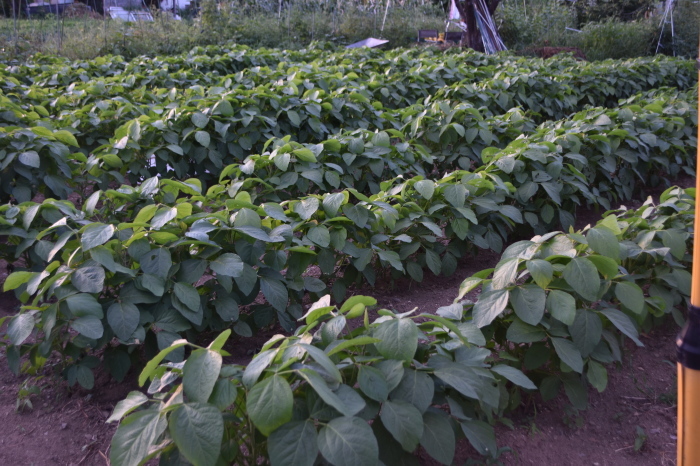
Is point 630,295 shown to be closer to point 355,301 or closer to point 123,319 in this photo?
point 355,301

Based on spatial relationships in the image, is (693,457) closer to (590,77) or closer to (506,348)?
(506,348)

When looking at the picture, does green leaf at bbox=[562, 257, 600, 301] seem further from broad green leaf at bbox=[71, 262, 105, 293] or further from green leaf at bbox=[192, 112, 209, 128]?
green leaf at bbox=[192, 112, 209, 128]

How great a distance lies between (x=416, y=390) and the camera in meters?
1.33

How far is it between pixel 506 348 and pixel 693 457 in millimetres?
922

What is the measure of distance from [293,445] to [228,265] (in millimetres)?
979

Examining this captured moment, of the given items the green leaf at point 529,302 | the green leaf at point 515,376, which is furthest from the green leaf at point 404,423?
the green leaf at point 529,302

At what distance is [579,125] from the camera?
4.20 m

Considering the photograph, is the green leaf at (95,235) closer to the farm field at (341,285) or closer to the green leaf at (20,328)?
the farm field at (341,285)

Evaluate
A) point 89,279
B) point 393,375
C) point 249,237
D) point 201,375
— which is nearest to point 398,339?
point 393,375

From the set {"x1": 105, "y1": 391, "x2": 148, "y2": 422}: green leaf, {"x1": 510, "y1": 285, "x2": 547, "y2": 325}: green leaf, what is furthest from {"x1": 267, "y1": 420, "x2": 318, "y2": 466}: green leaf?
{"x1": 510, "y1": 285, "x2": 547, "y2": 325}: green leaf

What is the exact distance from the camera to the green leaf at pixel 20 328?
1824mm

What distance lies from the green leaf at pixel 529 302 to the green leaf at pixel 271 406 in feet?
2.77

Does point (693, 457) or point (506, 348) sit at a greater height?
point (693, 457)

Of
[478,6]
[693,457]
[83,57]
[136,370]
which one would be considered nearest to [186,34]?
[83,57]
